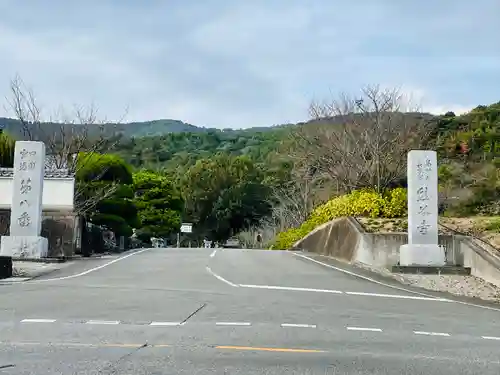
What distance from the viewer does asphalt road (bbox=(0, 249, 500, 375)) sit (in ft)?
22.1

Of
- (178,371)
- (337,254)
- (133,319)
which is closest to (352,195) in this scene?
(337,254)

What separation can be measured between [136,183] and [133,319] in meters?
43.3

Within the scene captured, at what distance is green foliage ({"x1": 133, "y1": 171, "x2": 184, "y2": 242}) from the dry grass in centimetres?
3085

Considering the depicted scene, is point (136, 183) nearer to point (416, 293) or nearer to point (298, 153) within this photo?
point (298, 153)

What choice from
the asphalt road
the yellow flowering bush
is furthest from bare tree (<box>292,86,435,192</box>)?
the asphalt road

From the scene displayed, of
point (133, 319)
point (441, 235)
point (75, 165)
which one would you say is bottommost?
point (133, 319)

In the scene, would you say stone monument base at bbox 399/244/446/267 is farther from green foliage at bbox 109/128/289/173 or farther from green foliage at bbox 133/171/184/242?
green foliage at bbox 109/128/289/173

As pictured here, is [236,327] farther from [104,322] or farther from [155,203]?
[155,203]

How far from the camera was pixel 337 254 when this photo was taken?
1019 inches

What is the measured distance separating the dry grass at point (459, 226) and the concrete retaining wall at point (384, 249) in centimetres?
62

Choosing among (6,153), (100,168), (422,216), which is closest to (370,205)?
(422,216)

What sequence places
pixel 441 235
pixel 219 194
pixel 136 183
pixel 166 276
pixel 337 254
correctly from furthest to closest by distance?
pixel 219 194, pixel 136 183, pixel 337 254, pixel 441 235, pixel 166 276

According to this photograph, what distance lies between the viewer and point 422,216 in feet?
62.1

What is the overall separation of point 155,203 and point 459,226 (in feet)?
114
